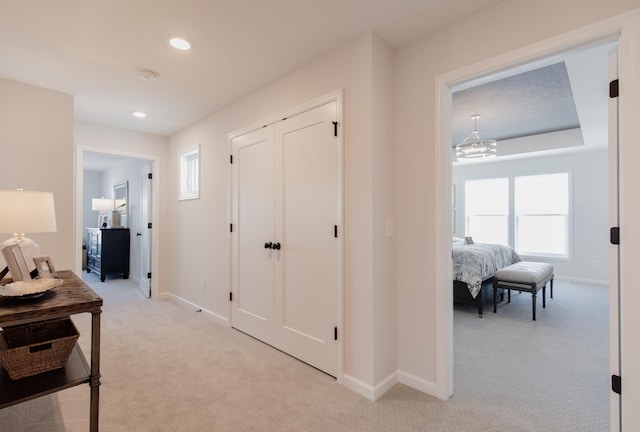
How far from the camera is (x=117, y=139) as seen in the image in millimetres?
4395

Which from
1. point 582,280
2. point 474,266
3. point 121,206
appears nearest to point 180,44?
point 474,266

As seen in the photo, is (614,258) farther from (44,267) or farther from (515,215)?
(515,215)

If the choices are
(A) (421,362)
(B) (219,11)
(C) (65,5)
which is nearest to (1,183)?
(C) (65,5)

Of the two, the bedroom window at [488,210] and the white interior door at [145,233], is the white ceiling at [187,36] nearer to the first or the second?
the white interior door at [145,233]

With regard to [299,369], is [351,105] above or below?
above

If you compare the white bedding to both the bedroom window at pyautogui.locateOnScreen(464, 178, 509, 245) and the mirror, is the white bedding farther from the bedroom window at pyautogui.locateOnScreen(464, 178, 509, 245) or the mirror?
the mirror

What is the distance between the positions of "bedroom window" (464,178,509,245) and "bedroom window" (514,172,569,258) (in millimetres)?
231

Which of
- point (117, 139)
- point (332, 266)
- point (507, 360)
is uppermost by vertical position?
point (117, 139)

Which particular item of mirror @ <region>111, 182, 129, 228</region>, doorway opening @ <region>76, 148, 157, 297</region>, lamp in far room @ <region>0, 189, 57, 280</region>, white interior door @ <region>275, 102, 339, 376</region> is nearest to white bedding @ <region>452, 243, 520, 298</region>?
white interior door @ <region>275, 102, 339, 376</region>

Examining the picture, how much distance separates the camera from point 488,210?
23.2 ft

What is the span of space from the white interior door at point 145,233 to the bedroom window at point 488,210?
258 inches

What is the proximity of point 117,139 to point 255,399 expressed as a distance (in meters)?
4.00

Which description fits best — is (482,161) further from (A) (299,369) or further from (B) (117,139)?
(B) (117,139)

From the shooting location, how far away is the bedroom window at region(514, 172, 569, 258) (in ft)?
20.0
